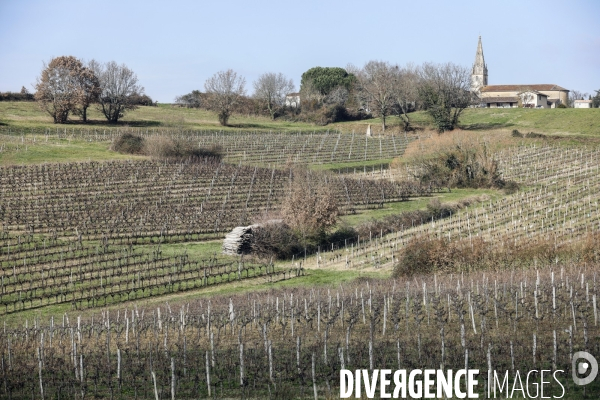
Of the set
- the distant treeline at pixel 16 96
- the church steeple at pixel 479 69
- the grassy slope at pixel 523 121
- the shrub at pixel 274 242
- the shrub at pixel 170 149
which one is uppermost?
the church steeple at pixel 479 69

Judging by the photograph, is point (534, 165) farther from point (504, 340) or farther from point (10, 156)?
point (504, 340)

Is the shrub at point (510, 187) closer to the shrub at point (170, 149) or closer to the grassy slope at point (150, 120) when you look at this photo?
the shrub at point (170, 149)

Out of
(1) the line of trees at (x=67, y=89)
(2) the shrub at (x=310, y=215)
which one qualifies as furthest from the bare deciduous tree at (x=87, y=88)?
(2) the shrub at (x=310, y=215)

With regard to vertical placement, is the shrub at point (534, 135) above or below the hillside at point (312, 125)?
below

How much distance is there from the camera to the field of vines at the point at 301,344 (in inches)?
744

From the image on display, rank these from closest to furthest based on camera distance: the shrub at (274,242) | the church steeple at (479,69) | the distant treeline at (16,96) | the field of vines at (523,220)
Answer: the field of vines at (523,220)
the shrub at (274,242)
the distant treeline at (16,96)
the church steeple at (479,69)

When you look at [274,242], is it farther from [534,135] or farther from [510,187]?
[534,135]

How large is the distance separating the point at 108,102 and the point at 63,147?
26.6 meters

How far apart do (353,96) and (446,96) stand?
29439mm

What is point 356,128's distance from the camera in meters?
99.7

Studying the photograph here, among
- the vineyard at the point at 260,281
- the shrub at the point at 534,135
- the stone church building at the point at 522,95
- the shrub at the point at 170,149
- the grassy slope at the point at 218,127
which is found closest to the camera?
the vineyard at the point at 260,281

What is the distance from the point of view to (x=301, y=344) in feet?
75.7

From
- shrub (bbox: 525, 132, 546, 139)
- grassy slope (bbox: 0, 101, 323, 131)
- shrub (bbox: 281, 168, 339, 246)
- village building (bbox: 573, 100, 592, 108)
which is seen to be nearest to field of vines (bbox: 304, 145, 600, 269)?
shrub (bbox: 281, 168, 339, 246)

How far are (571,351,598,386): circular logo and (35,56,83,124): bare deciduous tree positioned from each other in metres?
75.8
